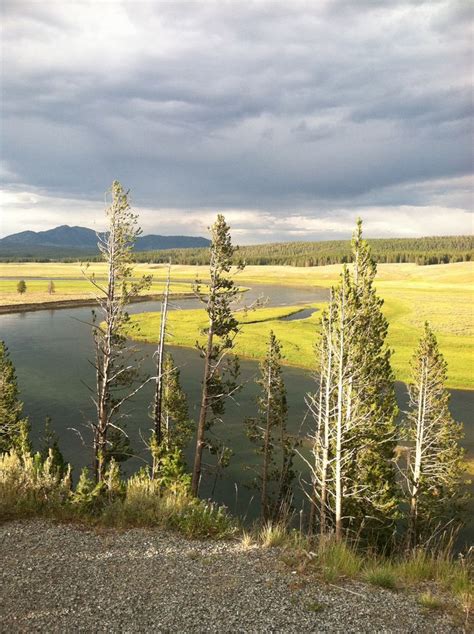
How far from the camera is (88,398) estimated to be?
45.9m

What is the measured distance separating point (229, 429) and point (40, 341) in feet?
151

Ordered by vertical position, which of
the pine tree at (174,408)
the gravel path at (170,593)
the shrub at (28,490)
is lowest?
the pine tree at (174,408)

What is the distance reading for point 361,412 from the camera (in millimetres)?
21328

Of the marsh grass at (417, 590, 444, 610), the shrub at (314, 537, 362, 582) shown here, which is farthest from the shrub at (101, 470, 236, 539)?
the marsh grass at (417, 590, 444, 610)

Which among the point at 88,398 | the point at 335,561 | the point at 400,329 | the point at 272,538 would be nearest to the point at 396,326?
the point at 400,329

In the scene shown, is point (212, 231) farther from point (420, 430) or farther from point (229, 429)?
point (229, 429)

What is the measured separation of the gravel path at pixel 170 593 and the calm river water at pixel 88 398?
11.7m

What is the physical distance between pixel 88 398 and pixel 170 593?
132ft

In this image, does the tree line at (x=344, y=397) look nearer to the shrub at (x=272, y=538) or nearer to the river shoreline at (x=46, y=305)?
the shrub at (x=272, y=538)

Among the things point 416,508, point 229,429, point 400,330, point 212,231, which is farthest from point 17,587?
point 400,330

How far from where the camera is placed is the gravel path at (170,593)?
24.9 ft

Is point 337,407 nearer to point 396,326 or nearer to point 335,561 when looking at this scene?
point 335,561

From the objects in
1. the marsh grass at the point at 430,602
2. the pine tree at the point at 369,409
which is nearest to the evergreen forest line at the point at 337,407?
the pine tree at the point at 369,409

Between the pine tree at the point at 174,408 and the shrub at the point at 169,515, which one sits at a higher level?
the shrub at the point at 169,515
